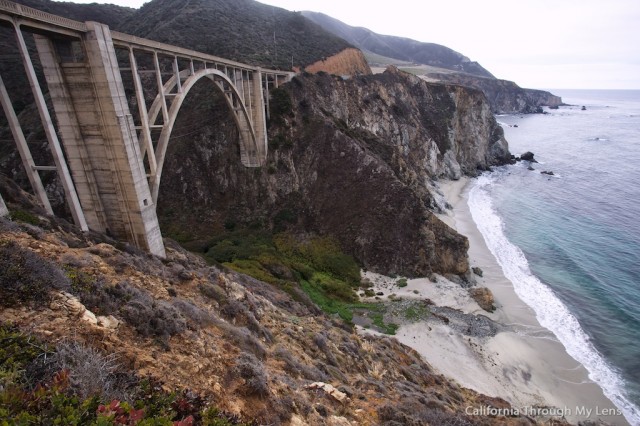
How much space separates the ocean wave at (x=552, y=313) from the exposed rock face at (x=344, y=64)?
32.6 meters

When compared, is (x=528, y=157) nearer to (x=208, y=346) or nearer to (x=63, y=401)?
(x=208, y=346)

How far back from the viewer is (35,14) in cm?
1141

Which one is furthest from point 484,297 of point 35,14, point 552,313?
point 35,14

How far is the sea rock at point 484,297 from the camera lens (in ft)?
86.5

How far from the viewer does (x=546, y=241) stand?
123 feet

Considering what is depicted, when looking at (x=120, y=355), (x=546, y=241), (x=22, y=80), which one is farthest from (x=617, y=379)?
(x=22, y=80)

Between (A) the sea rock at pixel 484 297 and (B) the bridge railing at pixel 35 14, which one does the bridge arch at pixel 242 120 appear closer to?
(B) the bridge railing at pixel 35 14

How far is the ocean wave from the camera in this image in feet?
65.9

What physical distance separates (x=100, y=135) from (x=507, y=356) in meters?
25.8

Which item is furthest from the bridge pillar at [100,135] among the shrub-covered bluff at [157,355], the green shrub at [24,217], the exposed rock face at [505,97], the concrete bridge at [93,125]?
the exposed rock face at [505,97]

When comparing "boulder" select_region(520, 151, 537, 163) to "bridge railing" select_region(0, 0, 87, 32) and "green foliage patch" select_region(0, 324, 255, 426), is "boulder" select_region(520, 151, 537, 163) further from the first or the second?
"green foliage patch" select_region(0, 324, 255, 426)

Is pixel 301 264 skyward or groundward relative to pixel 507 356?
skyward

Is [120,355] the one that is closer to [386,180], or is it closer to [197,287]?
[197,287]

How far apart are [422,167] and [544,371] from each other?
4019cm
